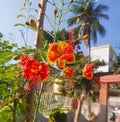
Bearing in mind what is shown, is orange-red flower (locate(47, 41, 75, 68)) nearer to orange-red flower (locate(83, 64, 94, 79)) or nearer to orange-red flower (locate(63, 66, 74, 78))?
orange-red flower (locate(63, 66, 74, 78))

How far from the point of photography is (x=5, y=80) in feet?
4.45

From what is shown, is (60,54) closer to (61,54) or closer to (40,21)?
(61,54)

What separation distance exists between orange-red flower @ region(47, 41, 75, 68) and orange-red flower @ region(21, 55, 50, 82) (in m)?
0.03

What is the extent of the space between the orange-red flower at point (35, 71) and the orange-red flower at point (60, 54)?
0.03 metres

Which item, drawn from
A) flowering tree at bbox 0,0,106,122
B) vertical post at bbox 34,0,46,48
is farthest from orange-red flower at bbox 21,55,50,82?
vertical post at bbox 34,0,46,48

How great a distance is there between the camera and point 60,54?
119 centimetres

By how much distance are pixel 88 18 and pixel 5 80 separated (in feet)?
82.2

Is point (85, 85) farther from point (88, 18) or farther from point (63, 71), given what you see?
point (63, 71)

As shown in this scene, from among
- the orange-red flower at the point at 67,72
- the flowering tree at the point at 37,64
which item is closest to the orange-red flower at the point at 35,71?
the flowering tree at the point at 37,64

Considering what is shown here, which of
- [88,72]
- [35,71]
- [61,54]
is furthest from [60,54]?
[88,72]

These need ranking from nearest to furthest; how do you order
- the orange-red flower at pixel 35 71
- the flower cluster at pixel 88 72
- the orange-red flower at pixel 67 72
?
the orange-red flower at pixel 35 71, the orange-red flower at pixel 67 72, the flower cluster at pixel 88 72

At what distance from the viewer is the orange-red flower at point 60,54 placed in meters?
1.14

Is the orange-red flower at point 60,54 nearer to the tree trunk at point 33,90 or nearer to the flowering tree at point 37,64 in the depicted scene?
the flowering tree at point 37,64

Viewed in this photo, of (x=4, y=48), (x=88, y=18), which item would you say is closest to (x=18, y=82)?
(x=4, y=48)
